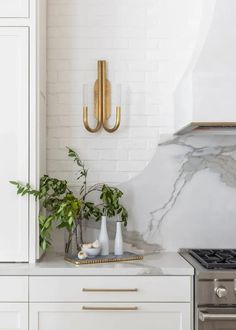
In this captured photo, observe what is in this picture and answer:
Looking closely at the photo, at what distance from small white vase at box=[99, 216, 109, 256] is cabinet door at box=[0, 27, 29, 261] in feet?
1.41

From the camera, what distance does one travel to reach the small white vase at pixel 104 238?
2.69 m

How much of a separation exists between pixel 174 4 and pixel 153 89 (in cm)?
54

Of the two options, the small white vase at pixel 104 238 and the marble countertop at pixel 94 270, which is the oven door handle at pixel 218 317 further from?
the small white vase at pixel 104 238

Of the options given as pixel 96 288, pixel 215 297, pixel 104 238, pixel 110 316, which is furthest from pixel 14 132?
pixel 215 297

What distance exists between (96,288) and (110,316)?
6.3 inches

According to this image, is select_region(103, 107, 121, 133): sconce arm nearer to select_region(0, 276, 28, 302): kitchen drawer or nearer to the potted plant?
the potted plant

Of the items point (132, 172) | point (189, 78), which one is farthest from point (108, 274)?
point (189, 78)

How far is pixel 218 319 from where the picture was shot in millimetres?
2275

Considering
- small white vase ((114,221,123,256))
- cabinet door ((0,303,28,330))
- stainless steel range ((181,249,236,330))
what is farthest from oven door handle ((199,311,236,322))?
cabinet door ((0,303,28,330))

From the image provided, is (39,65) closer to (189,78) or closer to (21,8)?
(21,8)

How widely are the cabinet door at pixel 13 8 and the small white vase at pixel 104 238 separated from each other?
1193mm

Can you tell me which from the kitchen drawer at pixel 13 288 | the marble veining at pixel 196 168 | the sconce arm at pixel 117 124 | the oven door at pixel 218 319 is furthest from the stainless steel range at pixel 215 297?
the sconce arm at pixel 117 124

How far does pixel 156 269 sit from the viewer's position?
2404 millimetres

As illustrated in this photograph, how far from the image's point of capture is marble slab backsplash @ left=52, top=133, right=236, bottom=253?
2938mm
